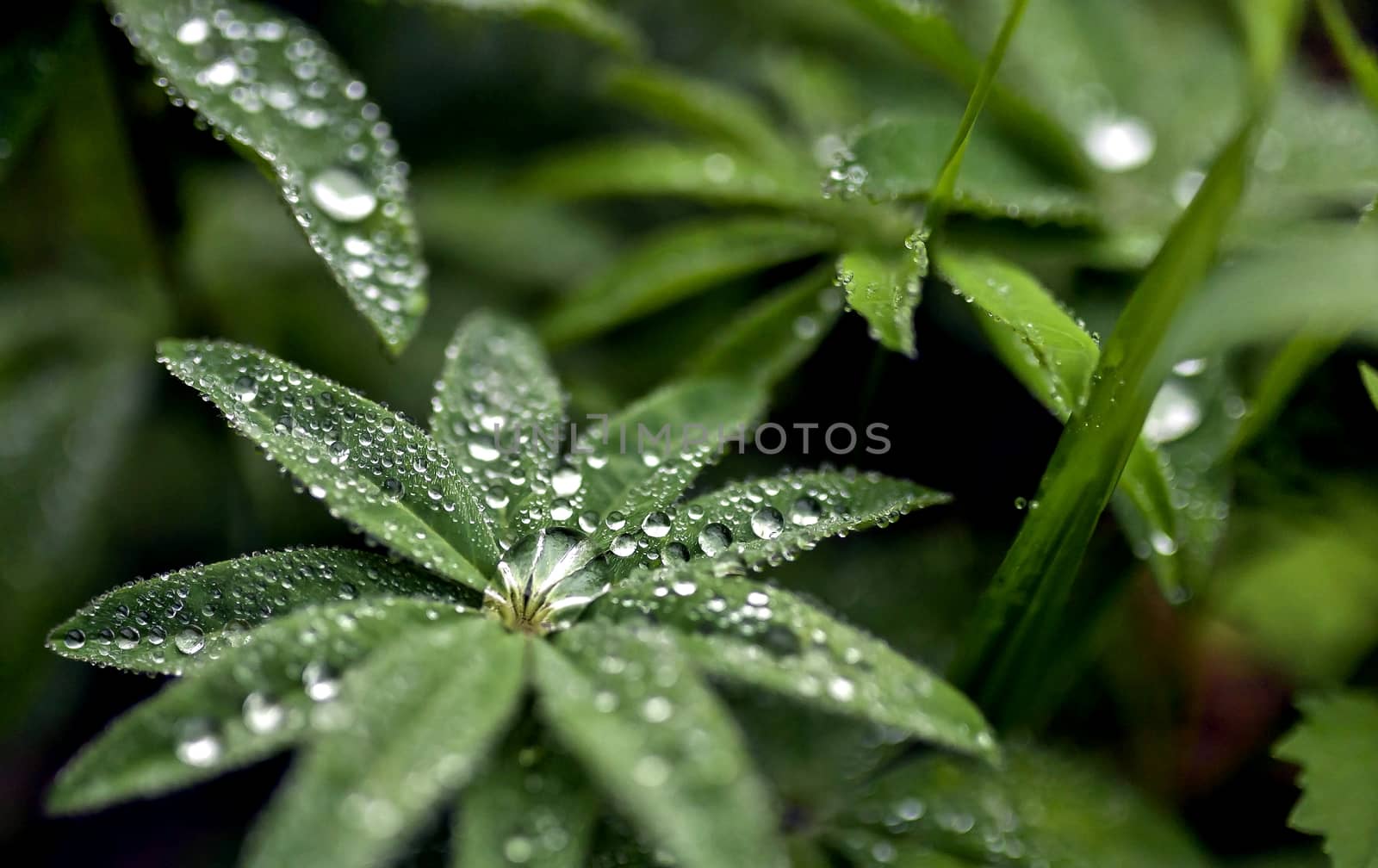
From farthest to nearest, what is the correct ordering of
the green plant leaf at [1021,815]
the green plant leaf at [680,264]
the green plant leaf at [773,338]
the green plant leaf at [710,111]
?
the green plant leaf at [710,111] < the green plant leaf at [680,264] < the green plant leaf at [773,338] < the green plant leaf at [1021,815]

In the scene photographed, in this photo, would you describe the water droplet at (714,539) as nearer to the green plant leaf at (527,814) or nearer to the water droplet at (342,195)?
the green plant leaf at (527,814)

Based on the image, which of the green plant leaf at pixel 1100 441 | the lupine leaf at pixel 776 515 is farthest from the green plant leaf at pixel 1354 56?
the lupine leaf at pixel 776 515

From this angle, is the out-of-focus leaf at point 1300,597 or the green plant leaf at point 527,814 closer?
the green plant leaf at point 527,814

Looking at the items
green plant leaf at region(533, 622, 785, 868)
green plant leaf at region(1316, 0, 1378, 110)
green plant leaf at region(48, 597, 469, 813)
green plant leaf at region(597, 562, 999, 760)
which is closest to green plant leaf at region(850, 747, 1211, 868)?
green plant leaf at region(597, 562, 999, 760)

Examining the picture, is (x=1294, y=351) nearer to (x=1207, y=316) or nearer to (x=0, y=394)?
(x=1207, y=316)

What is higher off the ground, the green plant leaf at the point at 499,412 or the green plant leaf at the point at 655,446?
the green plant leaf at the point at 655,446

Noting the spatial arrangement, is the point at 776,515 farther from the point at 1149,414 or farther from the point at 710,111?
the point at 710,111

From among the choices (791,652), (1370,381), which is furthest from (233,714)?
(1370,381)
